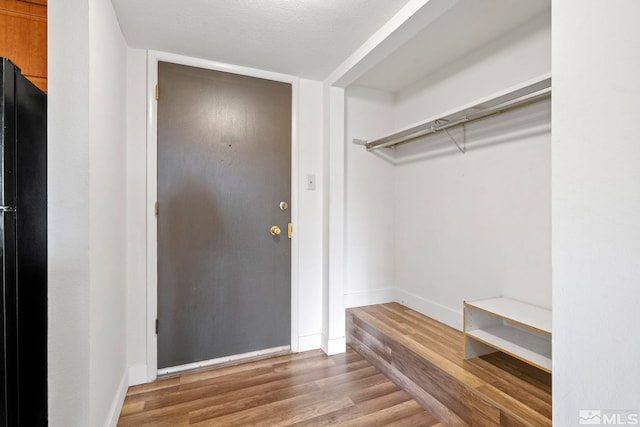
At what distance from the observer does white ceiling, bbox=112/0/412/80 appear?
152 cm

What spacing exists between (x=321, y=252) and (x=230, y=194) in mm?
870

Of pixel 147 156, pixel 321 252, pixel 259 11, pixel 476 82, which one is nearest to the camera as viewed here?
pixel 259 11

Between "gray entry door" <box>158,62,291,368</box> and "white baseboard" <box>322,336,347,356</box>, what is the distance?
1.01 feet

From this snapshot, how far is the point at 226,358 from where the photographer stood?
85.0 inches

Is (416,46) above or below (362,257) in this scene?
above

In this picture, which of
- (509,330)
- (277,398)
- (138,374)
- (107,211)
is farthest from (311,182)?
(138,374)

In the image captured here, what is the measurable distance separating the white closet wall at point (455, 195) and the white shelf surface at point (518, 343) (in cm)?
21

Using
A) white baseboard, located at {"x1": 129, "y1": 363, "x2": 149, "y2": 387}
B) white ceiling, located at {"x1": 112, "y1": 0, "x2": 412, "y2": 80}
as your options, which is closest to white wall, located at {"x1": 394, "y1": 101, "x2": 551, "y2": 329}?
white ceiling, located at {"x1": 112, "y1": 0, "x2": 412, "y2": 80}

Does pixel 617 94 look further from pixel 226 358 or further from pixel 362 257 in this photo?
pixel 226 358

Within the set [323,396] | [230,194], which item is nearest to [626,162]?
[323,396]

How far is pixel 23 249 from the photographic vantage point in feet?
3.50

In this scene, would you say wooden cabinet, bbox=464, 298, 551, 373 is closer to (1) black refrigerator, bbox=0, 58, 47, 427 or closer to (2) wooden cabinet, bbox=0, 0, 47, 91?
(1) black refrigerator, bbox=0, 58, 47, 427

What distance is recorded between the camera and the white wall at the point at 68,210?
1.14 metres

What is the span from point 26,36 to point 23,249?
952mm
